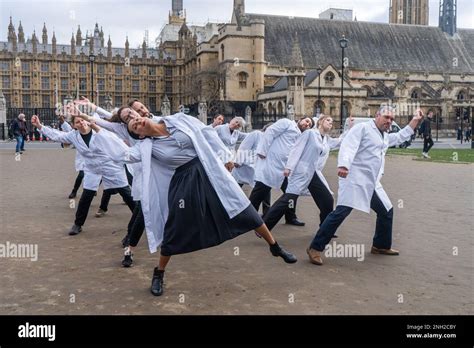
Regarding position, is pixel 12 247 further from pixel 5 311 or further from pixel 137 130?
pixel 137 130

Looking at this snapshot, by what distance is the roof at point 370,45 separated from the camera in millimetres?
71312

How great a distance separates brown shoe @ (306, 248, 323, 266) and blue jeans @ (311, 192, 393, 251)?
0.05 meters

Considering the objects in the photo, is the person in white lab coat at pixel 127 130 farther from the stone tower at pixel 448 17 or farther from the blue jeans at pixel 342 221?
the stone tower at pixel 448 17

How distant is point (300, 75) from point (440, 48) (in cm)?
3049

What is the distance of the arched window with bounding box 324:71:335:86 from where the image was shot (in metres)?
61.9

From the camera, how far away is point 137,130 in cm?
599

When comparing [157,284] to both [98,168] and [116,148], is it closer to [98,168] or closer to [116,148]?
[116,148]

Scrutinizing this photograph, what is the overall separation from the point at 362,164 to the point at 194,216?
8.88 ft

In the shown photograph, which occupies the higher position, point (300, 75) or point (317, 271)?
point (300, 75)

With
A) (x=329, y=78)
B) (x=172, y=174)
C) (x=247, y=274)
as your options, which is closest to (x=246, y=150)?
(x=247, y=274)

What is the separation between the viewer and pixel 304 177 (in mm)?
8586

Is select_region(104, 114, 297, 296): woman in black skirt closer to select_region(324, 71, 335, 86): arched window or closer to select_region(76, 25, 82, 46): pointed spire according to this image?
select_region(324, 71, 335, 86): arched window
